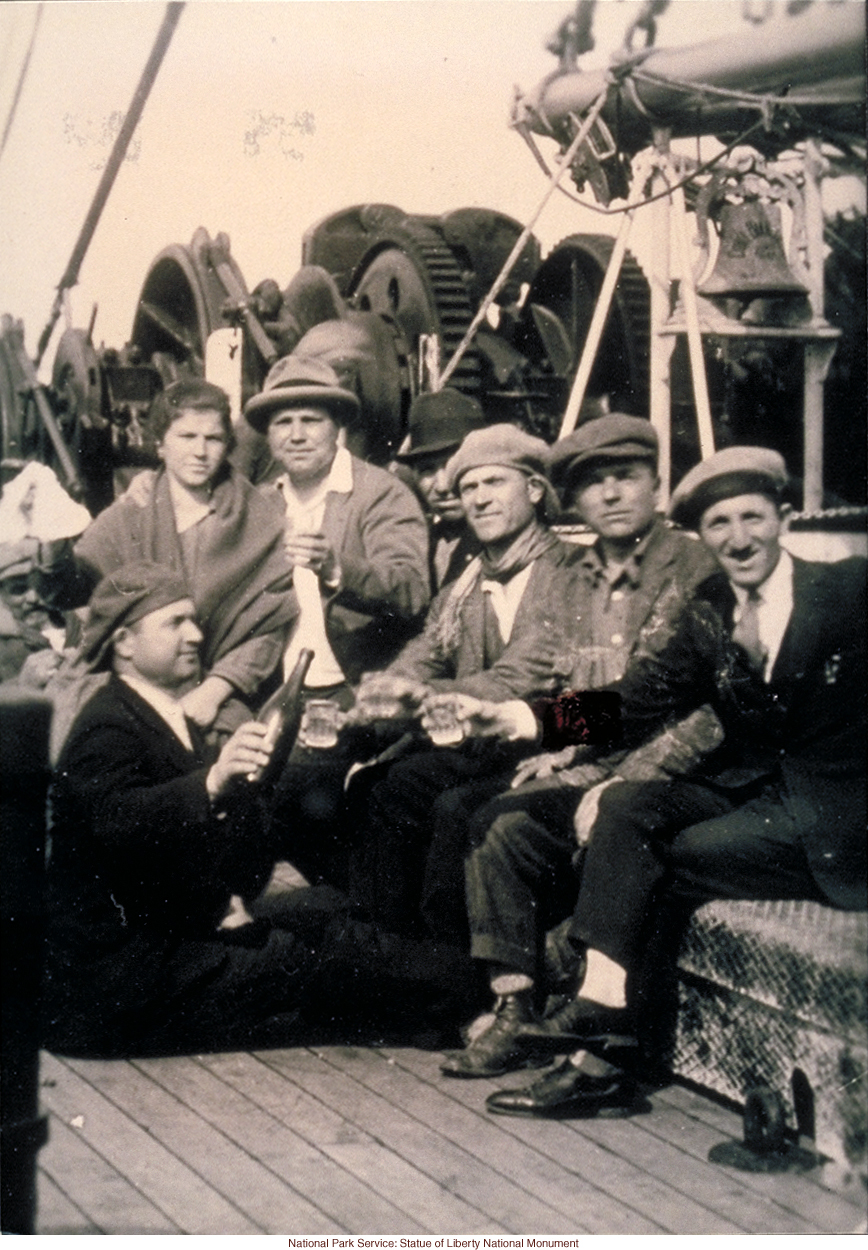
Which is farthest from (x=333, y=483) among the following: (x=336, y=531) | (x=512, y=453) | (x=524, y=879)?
(x=524, y=879)

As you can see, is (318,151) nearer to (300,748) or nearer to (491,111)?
(491,111)

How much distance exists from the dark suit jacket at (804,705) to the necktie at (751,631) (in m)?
0.03

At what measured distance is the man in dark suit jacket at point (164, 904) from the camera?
451 cm

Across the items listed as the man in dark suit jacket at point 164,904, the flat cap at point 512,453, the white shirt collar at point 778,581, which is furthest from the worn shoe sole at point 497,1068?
the flat cap at point 512,453

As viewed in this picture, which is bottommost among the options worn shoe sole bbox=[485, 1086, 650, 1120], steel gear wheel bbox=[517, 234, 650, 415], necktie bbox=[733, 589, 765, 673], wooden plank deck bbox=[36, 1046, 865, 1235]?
wooden plank deck bbox=[36, 1046, 865, 1235]

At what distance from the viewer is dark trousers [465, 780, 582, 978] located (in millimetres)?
4281

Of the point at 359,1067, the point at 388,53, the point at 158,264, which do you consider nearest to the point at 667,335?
the point at 388,53

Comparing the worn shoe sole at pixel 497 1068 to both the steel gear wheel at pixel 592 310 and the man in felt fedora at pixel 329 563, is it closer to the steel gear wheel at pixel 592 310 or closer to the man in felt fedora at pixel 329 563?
the man in felt fedora at pixel 329 563

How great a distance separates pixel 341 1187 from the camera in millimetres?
3838

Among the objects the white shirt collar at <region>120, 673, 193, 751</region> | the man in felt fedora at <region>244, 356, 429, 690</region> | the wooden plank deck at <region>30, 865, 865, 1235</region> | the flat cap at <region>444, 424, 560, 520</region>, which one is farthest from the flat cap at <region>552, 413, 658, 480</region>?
the wooden plank deck at <region>30, 865, 865, 1235</region>

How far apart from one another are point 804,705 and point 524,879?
1.00 m

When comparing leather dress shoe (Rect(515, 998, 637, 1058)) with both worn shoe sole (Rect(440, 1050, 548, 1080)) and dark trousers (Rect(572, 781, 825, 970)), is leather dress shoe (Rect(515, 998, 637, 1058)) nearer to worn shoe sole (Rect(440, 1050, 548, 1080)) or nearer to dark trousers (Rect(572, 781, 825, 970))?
worn shoe sole (Rect(440, 1050, 548, 1080))

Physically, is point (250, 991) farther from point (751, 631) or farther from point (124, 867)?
point (751, 631)

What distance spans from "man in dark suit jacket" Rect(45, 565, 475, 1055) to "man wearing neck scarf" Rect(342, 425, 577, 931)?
0.87 ft
